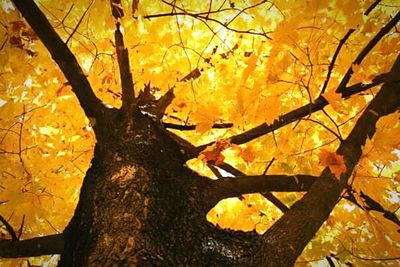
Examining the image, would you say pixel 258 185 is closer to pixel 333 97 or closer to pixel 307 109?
pixel 307 109

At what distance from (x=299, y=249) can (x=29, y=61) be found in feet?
9.18

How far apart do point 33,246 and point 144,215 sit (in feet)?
2.88

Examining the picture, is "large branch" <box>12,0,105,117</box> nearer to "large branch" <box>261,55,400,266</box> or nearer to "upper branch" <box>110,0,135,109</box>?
"upper branch" <box>110,0,135,109</box>

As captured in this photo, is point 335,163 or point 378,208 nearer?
point 335,163

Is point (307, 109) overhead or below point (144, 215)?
overhead

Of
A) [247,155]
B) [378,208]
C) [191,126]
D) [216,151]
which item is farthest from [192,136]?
[378,208]

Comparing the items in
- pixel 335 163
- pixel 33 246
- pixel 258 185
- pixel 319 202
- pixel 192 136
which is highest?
pixel 192 136

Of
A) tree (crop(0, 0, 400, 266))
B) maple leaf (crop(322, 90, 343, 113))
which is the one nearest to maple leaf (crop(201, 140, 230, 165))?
tree (crop(0, 0, 400, 266))

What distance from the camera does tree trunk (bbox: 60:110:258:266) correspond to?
152 centimetres

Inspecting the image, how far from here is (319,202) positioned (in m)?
1.76

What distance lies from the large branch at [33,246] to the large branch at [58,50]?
0.86 meters

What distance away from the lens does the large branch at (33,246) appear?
202 cm

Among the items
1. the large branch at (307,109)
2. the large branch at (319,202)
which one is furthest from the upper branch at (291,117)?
the large branch at (319,202)

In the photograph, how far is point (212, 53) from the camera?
3555 millimetres
